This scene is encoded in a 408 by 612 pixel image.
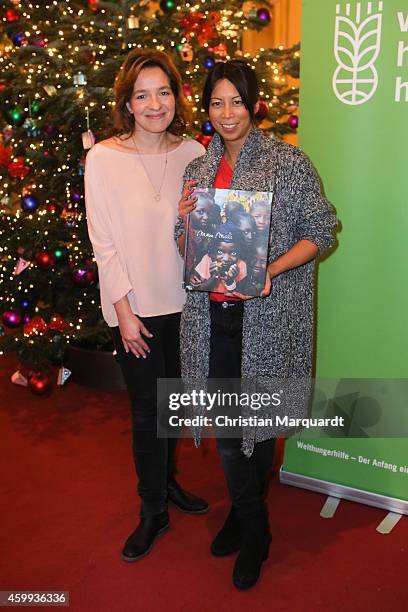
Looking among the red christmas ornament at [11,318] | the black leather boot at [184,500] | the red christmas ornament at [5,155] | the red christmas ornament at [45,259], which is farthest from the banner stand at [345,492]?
the red christmas ornament at [5,155]

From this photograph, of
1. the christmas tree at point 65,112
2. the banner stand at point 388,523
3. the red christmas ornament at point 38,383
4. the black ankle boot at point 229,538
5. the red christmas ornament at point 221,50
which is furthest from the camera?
the red christmas ornament at point 38,383

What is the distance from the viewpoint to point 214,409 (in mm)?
1936

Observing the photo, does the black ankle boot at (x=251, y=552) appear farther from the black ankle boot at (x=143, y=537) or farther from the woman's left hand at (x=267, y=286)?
the woman's left hand at (x=267, y=286)

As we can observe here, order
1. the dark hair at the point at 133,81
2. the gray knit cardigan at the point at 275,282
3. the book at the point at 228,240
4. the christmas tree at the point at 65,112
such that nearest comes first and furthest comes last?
the book at the point at 228,240 < the gray knit cardigan at the point at 275,282 < the dark hair at the point at 133,81 < the christmas tree at the point at 65,112

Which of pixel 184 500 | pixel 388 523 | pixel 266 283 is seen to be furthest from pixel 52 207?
pixel 388 523

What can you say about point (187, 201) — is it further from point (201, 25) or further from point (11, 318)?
point (11, 318)

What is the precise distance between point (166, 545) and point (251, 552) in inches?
14.5

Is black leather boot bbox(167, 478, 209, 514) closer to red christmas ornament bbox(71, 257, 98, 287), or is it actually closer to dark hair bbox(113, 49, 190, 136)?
red christmas ornament bbox(71, 257, 98, 287)

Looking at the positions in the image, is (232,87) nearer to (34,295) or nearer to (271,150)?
(271,150)

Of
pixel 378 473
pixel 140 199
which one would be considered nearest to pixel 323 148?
pixel 140 199

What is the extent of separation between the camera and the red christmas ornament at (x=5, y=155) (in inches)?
133

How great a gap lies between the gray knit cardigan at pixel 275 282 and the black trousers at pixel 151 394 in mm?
133

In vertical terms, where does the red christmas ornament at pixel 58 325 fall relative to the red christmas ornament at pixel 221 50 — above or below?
below

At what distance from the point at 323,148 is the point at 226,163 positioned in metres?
0.51
